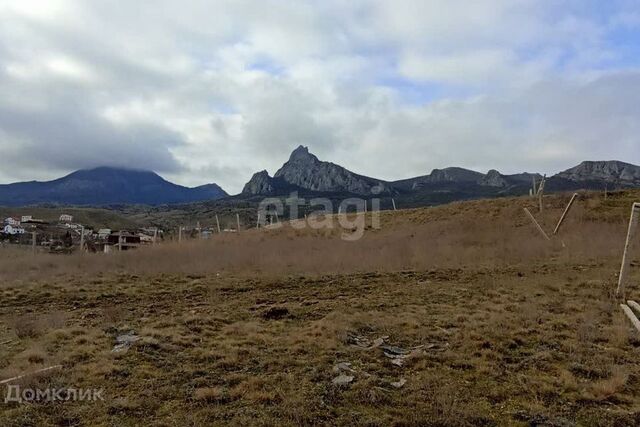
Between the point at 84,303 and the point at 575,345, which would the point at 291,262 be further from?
the point at 575,345

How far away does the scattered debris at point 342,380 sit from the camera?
560cm

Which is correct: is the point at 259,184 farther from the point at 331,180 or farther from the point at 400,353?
the point at 400,353

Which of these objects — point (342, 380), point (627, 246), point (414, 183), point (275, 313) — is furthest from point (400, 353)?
point (414, 183)

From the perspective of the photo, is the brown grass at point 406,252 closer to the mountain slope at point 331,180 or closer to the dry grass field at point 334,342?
the dry grass field at point 334,342

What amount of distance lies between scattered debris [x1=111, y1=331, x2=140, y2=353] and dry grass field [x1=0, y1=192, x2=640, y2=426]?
10cm

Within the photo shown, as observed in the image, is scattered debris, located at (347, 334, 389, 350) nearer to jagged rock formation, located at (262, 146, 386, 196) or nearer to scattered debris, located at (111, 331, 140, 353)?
scattered debris, located at (111, 331, 140, 353)

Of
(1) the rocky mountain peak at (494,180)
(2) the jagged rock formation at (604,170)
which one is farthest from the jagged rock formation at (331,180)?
(2) the jagged rock formation at (604,170)

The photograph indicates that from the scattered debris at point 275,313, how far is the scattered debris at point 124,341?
237cm

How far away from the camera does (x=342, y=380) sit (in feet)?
18.7

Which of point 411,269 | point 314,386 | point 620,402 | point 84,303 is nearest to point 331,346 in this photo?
point 314,386

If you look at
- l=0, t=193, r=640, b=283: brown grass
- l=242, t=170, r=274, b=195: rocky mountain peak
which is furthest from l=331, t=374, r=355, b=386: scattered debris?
l=242, t=170, r=274, b=195: rocky mountain peak

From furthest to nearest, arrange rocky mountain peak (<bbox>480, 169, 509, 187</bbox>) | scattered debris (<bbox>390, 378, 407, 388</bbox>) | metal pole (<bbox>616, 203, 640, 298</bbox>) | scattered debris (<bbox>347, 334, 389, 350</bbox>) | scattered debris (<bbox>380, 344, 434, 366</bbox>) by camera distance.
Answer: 1. rocky mountain peak (<bbox>480, 169, 509, 187</bbox>)
2. metal pole (<bbox>616, 203, 640, 298</bbox>)
3. scattered debris (<bbox>347, 334, 389, 350</bbox>)
4. scattered debris (<bbox>380, 344, 434, 366</bbox>)
5. scattered debris (<bbox>390, 378, 407, 388</bbox>)

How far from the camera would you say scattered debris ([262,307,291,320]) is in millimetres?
9031

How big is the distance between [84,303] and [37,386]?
5877mm
